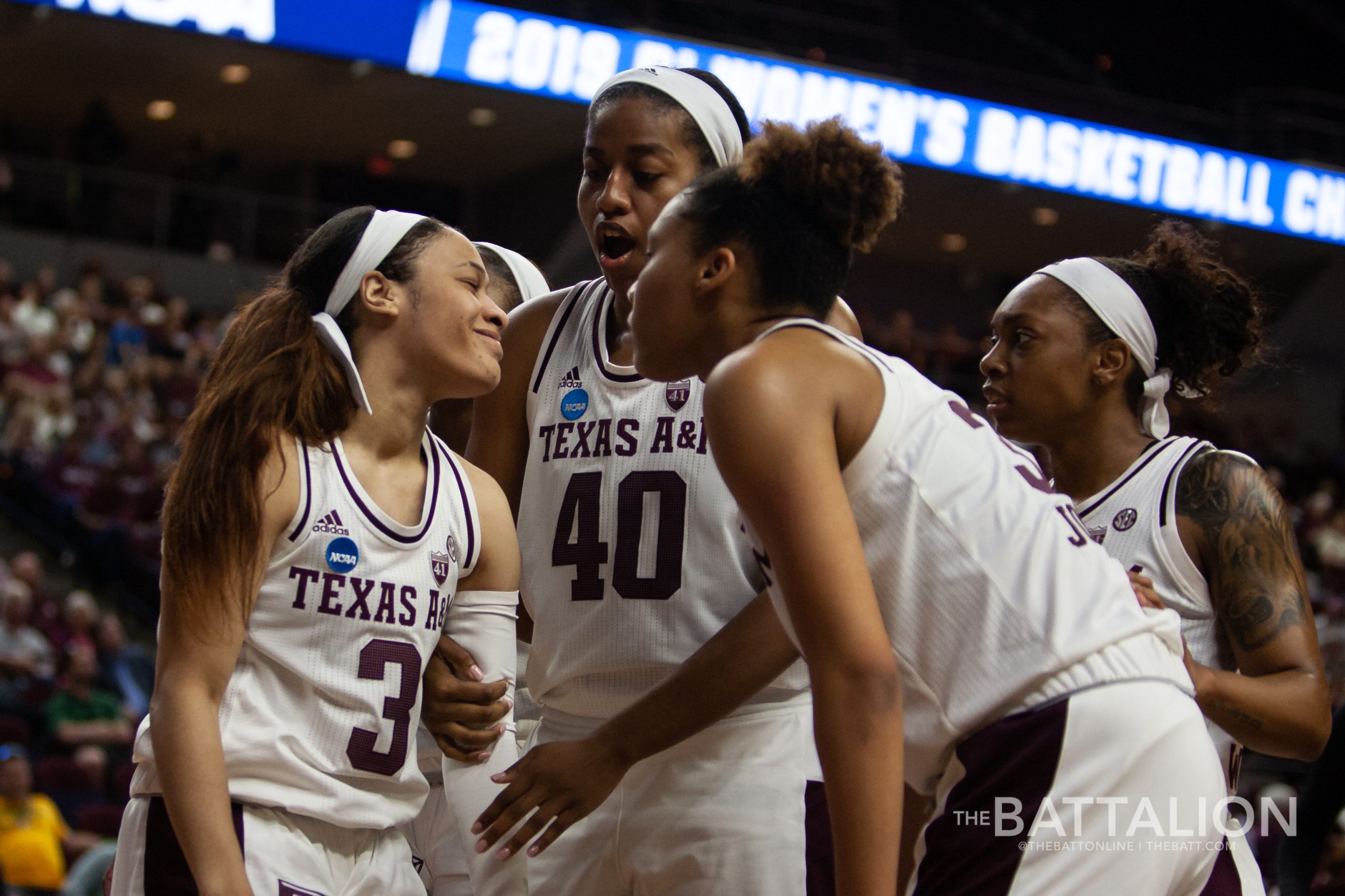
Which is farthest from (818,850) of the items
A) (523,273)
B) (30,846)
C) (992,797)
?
(30,846)

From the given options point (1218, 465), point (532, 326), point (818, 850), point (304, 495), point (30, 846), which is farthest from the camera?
point (30, 846)

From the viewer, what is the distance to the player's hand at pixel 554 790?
229 cm

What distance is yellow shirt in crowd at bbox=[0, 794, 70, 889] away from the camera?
7109 mm

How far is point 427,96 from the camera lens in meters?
16.1

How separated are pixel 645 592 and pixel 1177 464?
120 centimetres

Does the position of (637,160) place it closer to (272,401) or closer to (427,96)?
(272,401)

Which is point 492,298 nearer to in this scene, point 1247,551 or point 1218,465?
point 1218,465

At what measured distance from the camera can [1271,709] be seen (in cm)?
265

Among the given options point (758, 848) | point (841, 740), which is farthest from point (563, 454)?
point (841, 740)

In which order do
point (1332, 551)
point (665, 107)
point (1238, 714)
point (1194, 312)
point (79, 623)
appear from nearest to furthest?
point (1238, 714), point (665, 107), point (1194, 312), point (79, 623), point (1332, 551)

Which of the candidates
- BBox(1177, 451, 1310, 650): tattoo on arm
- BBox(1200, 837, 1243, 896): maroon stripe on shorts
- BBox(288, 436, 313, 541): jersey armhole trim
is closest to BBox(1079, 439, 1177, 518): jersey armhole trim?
BBox(1177, 451, 1310, 650): tattoo on arm

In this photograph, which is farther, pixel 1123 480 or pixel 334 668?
pixel 1123 480

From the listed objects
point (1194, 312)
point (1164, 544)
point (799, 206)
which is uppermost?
point (1194, 312)

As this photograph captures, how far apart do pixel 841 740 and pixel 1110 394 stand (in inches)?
62.3
